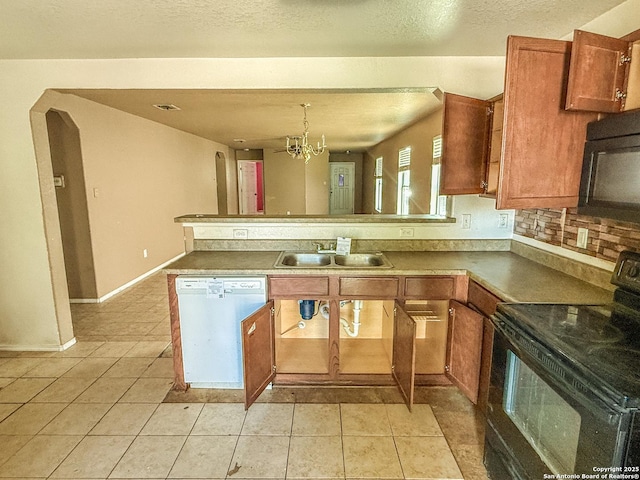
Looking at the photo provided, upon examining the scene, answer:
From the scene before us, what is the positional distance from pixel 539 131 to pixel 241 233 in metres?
2.01

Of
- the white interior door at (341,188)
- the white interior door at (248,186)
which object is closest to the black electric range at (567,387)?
the white interior door at (248,186)

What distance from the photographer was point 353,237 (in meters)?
2.71

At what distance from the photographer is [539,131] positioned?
5.32 feet

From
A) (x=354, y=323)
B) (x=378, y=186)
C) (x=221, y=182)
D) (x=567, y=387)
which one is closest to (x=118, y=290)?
(x=354, y=323)

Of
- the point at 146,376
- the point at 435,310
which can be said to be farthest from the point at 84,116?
the point at 435,310

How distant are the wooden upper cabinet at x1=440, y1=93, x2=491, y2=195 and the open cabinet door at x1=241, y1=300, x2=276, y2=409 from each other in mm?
1399

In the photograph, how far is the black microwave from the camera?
1.36m

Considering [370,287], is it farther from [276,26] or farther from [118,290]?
[118,290]

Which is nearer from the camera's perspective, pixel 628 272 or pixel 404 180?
pixel 628 272

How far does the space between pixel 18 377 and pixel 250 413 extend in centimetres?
177

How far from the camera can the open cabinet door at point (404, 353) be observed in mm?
1971

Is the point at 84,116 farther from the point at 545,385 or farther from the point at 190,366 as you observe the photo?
the point at 545,385

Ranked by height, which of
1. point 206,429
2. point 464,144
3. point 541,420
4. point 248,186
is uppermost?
point 464,144

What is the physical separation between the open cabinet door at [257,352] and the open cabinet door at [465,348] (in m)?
1.15
